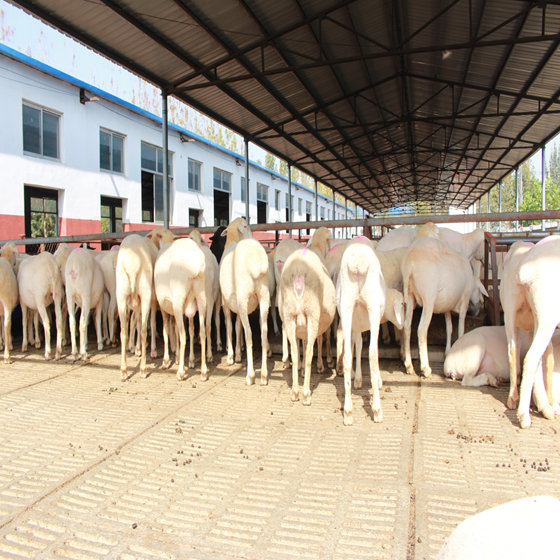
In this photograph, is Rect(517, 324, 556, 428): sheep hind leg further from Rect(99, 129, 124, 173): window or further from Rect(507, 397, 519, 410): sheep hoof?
Rect(99, 129, 124, 173): window

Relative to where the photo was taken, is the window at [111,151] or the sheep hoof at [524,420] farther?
the window at [111,151]

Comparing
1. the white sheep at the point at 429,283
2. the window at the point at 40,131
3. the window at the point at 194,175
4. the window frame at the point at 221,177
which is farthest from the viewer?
the window frame at the point at 221,177

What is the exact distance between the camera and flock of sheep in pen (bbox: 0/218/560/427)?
177 inches

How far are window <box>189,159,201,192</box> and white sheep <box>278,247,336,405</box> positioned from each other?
843 inches

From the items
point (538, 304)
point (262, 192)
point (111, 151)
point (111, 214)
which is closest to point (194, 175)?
point (111, 151)

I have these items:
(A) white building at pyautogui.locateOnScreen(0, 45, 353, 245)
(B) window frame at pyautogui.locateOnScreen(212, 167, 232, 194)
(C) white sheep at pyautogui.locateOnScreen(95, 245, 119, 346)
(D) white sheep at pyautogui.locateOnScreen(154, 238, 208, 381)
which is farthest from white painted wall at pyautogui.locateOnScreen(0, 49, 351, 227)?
(D) white sheep at pyautogui.locateOnScreen(154, 238, 208, 381)

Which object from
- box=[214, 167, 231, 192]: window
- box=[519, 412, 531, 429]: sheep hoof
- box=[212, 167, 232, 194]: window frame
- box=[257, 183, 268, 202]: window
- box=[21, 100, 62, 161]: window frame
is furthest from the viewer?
box=[257, 183, 268, 202]: window

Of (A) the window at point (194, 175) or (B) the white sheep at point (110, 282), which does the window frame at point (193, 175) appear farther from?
(B) the white sheep at point (110, 282)

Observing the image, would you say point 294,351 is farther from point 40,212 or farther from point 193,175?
point 193,175

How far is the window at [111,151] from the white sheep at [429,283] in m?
16.7

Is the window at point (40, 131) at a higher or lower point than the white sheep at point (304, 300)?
higher

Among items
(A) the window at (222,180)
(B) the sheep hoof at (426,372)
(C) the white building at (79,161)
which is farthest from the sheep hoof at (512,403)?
(A) the window at (222,180)

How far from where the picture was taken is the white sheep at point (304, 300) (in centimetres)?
499

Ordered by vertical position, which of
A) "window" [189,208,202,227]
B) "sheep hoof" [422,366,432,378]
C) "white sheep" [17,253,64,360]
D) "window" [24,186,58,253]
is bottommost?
"sheep hoof" [422,366,432,378]
